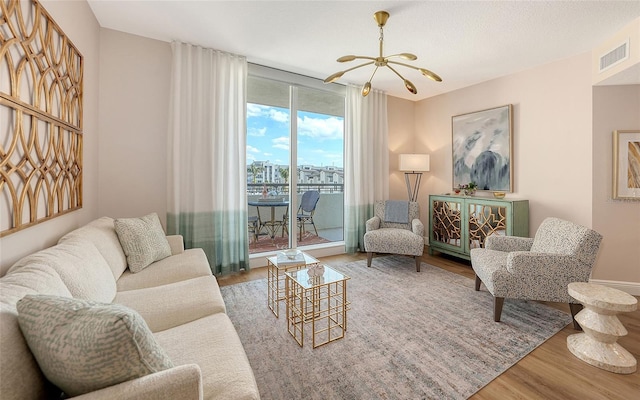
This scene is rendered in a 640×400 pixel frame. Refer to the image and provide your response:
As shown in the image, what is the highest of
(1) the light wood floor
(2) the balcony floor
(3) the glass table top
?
(3) the glass table top

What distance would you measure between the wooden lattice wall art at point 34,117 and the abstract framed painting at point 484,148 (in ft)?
15.0

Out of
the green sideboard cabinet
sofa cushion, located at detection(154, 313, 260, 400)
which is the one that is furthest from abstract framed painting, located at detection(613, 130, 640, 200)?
sofa cushion, located at detection(154, 313, 260, 400)

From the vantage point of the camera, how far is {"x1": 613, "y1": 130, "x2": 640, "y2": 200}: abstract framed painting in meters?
2.80

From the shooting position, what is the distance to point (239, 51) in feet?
10.4

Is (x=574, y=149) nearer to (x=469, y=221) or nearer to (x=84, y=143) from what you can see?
(x=469, y=221)

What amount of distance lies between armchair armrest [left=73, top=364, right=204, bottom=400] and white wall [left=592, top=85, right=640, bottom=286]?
3996 mm

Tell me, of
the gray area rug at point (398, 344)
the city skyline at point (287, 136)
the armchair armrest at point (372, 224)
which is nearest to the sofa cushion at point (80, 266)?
the gray area rug at point (398, 344)

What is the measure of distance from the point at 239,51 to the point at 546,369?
392 centimetres

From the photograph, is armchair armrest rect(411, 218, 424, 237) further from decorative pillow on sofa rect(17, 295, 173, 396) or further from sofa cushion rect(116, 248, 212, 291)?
decorative pillow on sofa rect(17, 295, 173, 396)

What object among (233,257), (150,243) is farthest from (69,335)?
(233,257)

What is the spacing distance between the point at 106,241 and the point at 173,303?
2.66 ft

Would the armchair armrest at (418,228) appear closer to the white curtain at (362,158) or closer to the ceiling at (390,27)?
the white curtain at (362,158)

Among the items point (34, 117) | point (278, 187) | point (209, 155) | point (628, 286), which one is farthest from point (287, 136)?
point (628, 286)

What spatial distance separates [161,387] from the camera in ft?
2.52
